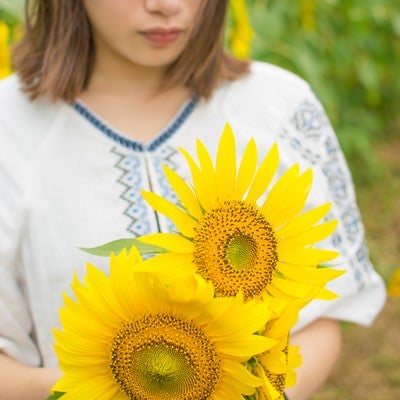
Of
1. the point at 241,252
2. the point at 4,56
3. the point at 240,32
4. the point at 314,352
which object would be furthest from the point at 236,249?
the point at 240,32

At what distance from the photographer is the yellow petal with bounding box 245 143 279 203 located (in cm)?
78

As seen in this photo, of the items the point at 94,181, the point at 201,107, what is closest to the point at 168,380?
the point at 94,181

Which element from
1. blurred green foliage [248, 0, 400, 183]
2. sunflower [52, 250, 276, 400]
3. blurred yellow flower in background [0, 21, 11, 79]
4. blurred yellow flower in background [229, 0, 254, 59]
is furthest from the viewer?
blurred green foliage [248, 0, 400, 183]

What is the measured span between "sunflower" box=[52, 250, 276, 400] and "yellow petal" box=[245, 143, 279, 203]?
3.5 inches

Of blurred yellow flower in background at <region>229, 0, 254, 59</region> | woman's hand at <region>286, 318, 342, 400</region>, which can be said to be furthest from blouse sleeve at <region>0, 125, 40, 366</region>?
blurred yellow flower in background at <region>229, 0, 254, 59</region>

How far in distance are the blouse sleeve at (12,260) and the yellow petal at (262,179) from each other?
487 millimetres

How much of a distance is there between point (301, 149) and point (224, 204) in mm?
566

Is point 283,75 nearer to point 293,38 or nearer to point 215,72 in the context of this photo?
point 215,72

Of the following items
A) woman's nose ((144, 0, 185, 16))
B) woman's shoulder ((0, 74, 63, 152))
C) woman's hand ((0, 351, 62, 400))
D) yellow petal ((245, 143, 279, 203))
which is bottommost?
woman's hand ((0, 351, 62, 400))

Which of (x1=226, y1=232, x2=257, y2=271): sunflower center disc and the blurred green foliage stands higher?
the blurred green foliage

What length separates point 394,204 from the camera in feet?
11.3

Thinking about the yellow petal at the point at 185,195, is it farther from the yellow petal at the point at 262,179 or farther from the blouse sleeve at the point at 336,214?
the blouse sleeve at the point at 336,214

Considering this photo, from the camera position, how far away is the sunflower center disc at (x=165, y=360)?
2.46ft

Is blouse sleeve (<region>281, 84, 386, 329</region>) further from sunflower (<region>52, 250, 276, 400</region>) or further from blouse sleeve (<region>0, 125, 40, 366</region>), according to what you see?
sunflower (<region>52, 250, 276, 400</region>)
